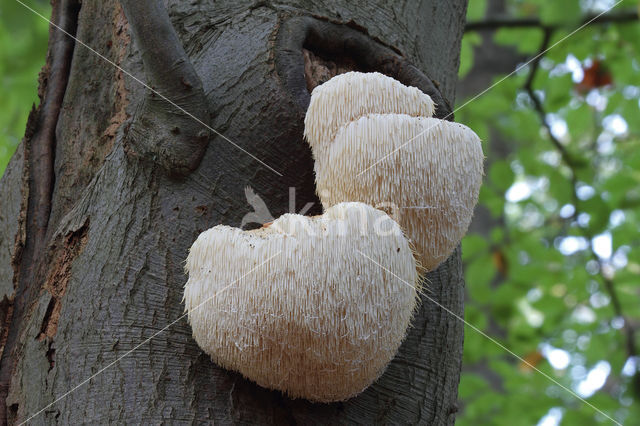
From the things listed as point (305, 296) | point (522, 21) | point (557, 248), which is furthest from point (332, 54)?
point (557, 248)

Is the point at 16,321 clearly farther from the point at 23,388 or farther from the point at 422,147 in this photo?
the point at 422,147

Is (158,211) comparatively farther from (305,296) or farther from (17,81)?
(17,81)

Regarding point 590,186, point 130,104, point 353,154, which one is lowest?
→ point 353,154

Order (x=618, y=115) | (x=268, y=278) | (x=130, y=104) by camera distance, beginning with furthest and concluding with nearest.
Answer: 1. (x=618, y=115)
2. (x=130, y=104)
3. (x=268, y=278)

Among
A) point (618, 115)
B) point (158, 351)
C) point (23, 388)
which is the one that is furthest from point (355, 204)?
point (618, 115)

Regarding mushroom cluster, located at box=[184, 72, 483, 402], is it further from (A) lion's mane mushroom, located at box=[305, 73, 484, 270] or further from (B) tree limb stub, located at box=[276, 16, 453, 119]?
(B) tree limb stub, located at box=[276, 16, 453, 119]

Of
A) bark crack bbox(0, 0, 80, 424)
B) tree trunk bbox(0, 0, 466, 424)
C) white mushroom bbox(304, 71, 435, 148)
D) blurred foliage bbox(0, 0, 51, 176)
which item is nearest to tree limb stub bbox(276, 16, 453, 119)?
tree trunk bbox(0, 0, 466, 424)
